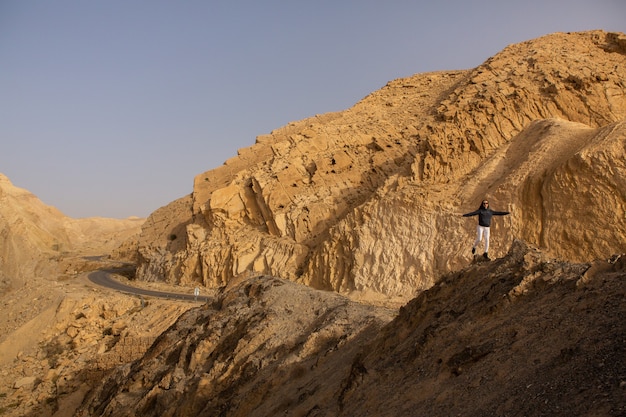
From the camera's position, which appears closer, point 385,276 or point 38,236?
point 385,276

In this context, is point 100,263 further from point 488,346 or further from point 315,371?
point 488,346

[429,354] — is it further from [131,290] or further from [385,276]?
[131,290]

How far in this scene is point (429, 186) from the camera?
2448 cm

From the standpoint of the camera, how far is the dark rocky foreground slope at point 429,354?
519 cm

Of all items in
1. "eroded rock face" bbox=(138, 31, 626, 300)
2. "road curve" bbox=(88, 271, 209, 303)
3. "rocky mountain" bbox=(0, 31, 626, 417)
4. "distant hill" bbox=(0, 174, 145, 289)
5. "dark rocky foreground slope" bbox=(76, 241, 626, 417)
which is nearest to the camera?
"dark rocky foreground slope" bbox=(76, 241, 626, 417)

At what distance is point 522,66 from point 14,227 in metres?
36.7

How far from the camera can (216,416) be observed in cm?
1009

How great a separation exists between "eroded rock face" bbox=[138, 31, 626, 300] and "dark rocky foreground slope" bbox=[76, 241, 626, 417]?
10.6 meters

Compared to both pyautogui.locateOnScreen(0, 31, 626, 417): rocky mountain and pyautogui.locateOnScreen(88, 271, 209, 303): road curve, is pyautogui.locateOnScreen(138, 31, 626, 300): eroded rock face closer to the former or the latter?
pyautogui.locateOnScreen(0, 31, 626, 417): rocky mountain

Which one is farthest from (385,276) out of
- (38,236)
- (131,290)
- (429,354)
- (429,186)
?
(38,236)

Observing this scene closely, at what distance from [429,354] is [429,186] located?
712 inches

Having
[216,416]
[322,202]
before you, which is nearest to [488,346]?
[216,416]

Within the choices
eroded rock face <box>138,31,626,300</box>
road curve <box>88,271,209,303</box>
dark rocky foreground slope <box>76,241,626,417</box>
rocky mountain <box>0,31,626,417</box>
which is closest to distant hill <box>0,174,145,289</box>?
rocky mountain <box>0,31,626,417</box>

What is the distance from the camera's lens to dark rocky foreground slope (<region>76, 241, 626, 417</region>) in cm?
519
